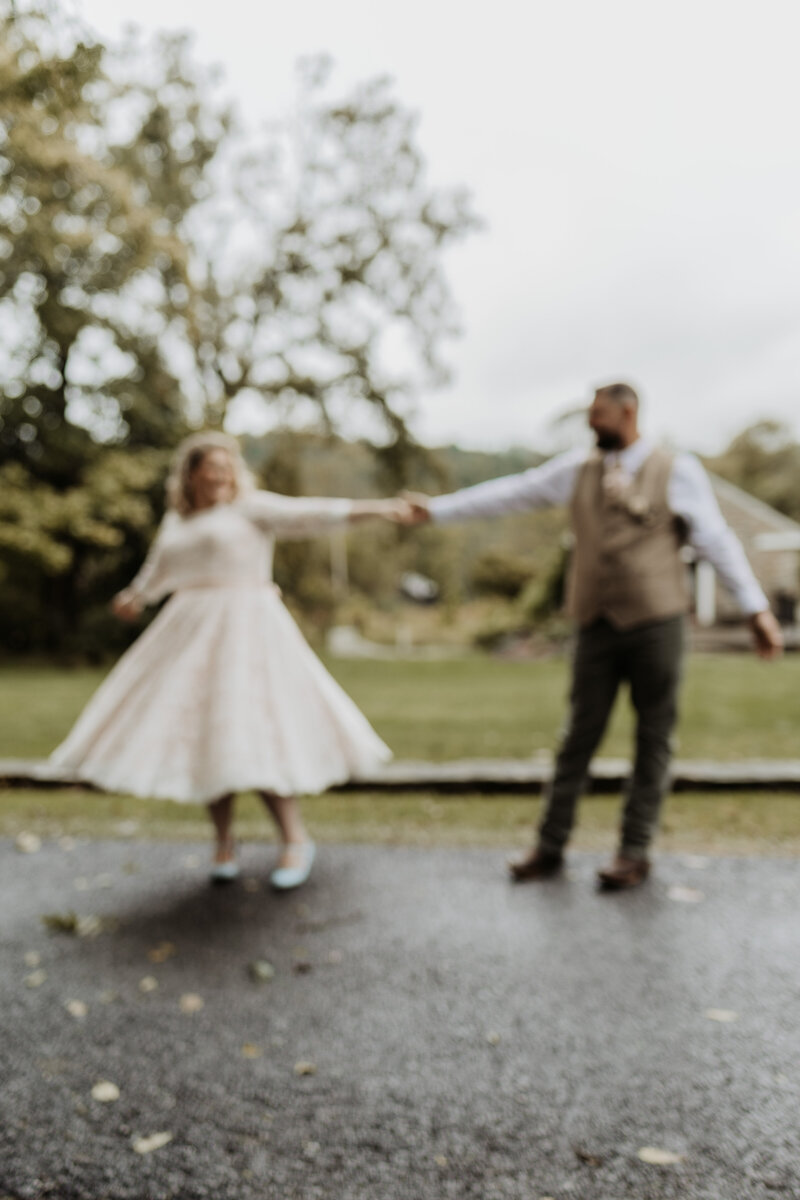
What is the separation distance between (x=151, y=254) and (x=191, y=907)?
52.8ft

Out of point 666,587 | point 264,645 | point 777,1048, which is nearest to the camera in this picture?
point 777,1048

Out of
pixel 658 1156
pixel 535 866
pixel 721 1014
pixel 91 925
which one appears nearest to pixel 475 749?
pixel 535 866

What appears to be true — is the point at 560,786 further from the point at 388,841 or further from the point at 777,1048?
the point at 777,1048

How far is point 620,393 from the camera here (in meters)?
3.95

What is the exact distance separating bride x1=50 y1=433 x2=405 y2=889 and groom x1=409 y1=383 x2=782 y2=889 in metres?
0.88

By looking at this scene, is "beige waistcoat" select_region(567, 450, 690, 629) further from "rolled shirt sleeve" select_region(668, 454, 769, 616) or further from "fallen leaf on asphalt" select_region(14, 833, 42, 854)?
"fallen leaf on asphalt" select_region(14, 833, 42, 854)

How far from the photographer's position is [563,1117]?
2443mm

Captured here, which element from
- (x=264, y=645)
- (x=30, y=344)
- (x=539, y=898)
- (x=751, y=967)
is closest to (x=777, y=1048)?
(x=751, y=967)

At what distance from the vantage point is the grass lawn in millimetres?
5164

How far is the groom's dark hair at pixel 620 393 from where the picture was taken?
13.0 ft

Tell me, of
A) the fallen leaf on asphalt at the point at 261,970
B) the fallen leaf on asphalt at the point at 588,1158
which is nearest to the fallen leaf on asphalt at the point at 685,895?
the fallen leaf on asphalt at the point at 261,970

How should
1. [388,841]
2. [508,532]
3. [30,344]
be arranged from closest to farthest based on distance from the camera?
[388,841] → [30,344] → [508,532]

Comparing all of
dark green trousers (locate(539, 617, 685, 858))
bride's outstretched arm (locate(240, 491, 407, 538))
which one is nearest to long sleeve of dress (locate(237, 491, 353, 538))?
bride's outstretched arm (locate(240, 491, 407, 538))

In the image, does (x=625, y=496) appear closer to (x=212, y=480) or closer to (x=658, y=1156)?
(x=212, y=480)
